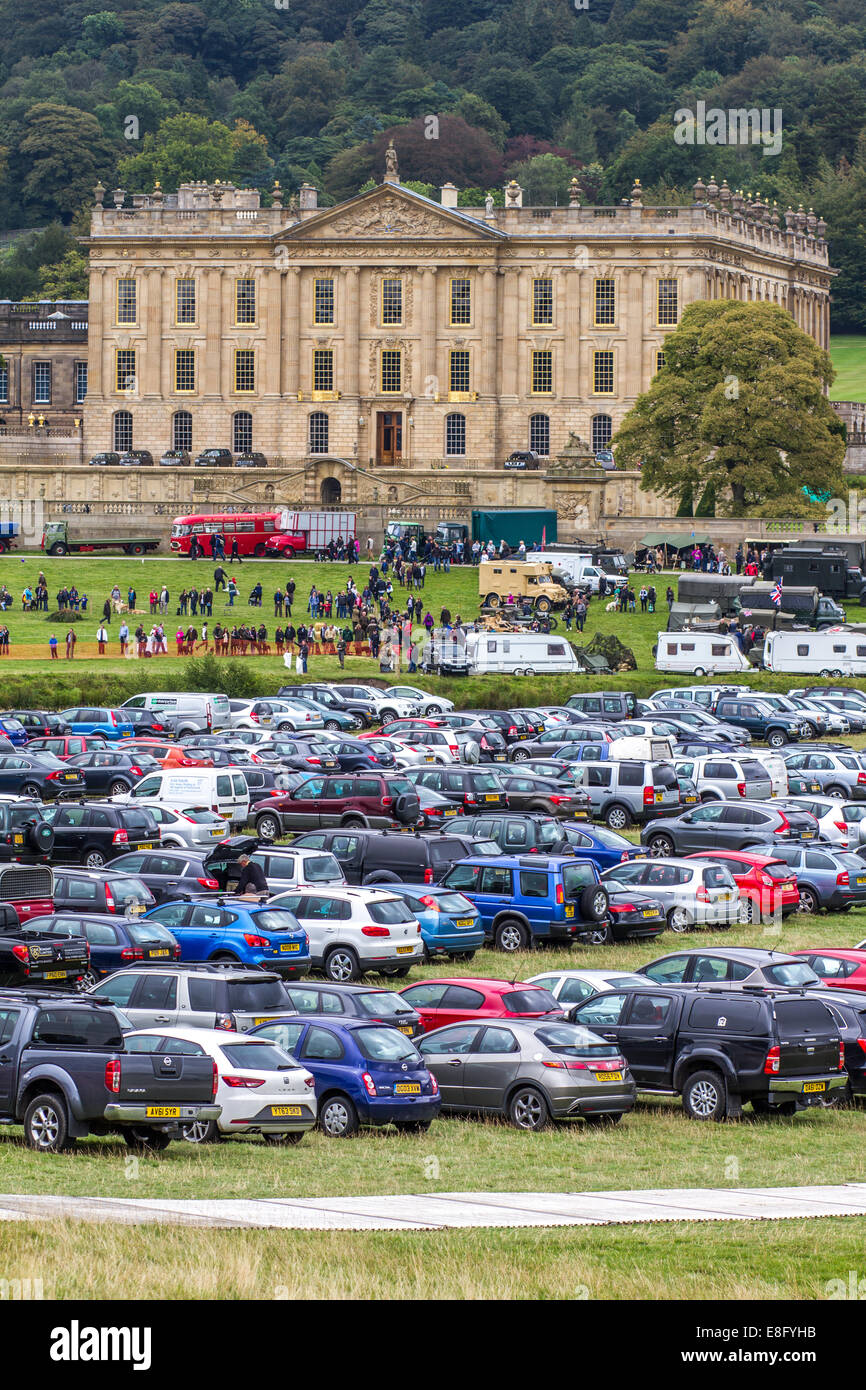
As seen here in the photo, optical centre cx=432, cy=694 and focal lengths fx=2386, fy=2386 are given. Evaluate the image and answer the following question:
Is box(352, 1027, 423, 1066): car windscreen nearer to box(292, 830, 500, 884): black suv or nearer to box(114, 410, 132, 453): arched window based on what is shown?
box(292, 830, 500, 884): black suv

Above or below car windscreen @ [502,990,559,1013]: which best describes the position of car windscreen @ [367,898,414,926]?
above

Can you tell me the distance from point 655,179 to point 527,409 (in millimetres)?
67441

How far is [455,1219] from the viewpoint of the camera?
19984mm

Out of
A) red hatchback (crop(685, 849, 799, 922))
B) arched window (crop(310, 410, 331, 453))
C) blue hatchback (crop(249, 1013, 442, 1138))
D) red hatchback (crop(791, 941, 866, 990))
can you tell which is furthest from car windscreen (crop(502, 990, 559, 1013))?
arched window (crop(310, 410, 331, 453))

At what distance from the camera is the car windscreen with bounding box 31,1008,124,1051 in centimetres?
2441

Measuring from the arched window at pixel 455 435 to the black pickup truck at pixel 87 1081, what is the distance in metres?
104

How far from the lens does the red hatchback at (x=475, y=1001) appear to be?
91.6ft

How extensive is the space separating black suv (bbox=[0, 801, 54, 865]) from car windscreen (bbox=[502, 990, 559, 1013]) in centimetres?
1569

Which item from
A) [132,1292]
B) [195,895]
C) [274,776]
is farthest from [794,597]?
[132,1292]

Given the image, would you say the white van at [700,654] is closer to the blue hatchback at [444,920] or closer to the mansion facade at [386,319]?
the blue hatchback at [444,920]

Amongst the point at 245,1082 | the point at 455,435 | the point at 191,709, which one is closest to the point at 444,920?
the point at 245,1082

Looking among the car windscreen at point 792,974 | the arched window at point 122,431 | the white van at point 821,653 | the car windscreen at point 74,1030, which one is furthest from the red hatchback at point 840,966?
the arched window at point 122,431

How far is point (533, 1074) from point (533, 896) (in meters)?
11.1
